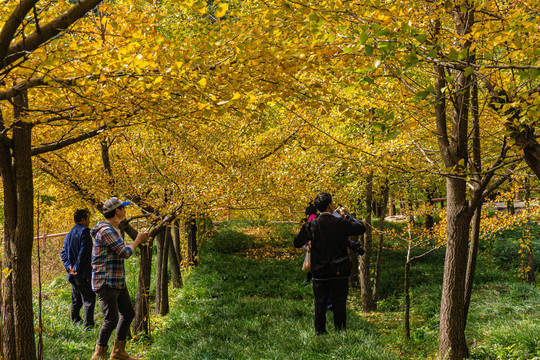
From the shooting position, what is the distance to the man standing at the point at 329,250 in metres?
5.04

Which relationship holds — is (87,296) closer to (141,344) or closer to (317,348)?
(141,344)

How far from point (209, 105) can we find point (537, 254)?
14.9 metres

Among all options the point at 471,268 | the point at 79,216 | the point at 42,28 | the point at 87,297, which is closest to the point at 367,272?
the point at 471,268

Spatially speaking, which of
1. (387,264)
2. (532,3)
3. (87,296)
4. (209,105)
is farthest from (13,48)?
(387,264)

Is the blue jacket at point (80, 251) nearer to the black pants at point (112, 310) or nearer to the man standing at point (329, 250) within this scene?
the black pants at point (112, 310)

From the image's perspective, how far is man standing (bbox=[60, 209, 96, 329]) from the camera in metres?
6.45

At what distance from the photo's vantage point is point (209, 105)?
2.88m

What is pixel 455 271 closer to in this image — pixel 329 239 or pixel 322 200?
pixel 329 239

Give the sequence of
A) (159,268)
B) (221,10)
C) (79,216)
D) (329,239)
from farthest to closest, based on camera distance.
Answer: (159,268), (79,216), (329,239), (221,10)

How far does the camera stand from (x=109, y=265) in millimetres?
4734

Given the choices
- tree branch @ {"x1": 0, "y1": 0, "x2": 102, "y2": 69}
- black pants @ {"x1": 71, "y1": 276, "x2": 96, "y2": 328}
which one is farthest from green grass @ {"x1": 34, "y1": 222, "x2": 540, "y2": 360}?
tree branch @ {"x1": 0, "y1": 0, "x2": 102, "y2": 69}

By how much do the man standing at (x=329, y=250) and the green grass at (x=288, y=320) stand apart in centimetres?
45

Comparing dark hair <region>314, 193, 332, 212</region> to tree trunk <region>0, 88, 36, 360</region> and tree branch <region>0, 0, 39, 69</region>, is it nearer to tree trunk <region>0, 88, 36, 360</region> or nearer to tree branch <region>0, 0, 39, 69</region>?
tree trunk <region>0, 88, 36, 360</region>

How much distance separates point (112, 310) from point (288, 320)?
8.97 ft
